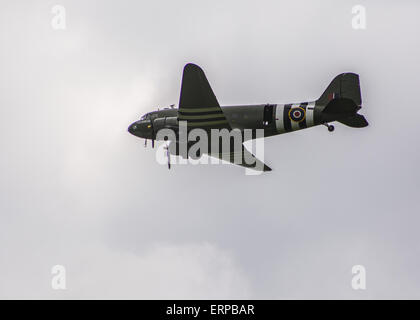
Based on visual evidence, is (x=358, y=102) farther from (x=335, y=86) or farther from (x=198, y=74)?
(x=198, y=74)

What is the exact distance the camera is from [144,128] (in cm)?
4306

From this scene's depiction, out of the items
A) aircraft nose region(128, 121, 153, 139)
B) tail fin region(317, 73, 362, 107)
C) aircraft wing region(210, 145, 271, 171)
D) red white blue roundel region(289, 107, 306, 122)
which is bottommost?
aircraft wing region(210, 145, 271, 171)

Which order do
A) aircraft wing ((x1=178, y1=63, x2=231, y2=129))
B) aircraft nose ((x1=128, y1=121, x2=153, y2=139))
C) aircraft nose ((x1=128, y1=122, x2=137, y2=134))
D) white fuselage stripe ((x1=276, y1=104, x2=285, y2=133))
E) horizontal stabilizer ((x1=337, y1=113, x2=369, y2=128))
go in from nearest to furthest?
1. aircraft wing ((x1=178, y1=63, x2=231, y2=129))
2. horizontal stabilizer ((x1=337, y1=113, x2=369, y2=128))
3. white fuselage stripe ((x1=276, y1=104, x2=285, y2=133))
4. aircraft nose ((x1=128, y1=121, x2=153, y2=139))
5. aircraft nose ((x1=128, y1=122, x2=137, y2=134))

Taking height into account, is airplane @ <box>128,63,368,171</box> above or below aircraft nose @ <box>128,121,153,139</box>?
above

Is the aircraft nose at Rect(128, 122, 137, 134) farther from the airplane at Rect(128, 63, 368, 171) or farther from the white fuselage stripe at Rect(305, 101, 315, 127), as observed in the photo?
the white fuselage stripe at Rect(305, 101, 315, 127)

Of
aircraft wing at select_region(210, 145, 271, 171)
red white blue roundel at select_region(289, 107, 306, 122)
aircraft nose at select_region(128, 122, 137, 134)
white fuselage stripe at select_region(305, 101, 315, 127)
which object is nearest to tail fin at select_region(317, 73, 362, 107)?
white fuselage stripe at select_region(305, 101, 315, 127)

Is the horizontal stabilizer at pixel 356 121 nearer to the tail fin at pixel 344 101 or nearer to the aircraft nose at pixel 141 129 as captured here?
the tail fin at pixel 344 101

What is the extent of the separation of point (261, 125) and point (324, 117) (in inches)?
139

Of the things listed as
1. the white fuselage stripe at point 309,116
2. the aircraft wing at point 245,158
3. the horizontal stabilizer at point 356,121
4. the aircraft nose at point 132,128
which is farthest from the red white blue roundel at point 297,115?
the aircraft nose at point 132,128

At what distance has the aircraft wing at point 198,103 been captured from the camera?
1475 inches

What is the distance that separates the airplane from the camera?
125 ft

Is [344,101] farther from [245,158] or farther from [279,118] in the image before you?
[245,158]

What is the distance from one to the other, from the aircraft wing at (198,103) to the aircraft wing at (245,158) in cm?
427
